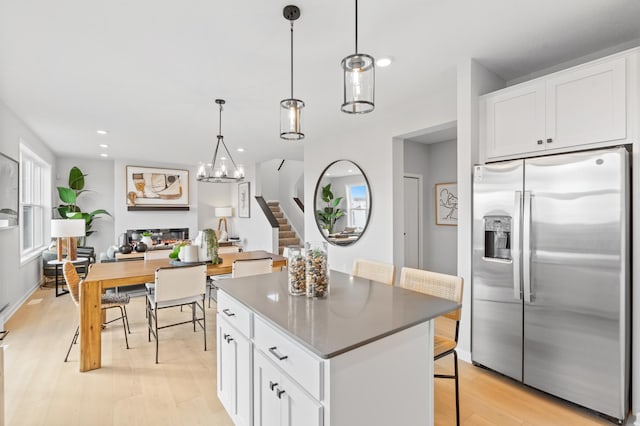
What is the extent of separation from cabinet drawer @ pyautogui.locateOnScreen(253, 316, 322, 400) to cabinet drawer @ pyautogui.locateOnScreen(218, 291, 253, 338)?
0.30ft

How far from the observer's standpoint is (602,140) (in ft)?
6.81

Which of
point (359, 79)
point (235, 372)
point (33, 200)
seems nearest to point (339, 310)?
point (235, 372)

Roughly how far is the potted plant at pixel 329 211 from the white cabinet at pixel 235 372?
10.3 ft

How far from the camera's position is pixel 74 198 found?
6.61 metres

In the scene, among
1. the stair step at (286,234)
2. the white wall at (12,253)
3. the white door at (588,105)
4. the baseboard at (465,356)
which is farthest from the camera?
the stair step at (286,234)

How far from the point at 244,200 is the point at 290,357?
7533 mm

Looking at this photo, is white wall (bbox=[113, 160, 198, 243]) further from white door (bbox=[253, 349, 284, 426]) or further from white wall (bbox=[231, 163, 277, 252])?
white door (bbox=[253, 349, 284, 426])

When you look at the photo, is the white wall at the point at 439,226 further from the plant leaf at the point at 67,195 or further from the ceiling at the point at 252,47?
the plant leaf at the point at 67,195

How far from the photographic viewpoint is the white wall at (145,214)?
748 cm

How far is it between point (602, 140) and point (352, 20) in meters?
1.84

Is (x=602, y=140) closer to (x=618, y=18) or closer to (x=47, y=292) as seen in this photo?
(x=618, y=18)

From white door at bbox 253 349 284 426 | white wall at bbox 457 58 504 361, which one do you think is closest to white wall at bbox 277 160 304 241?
white wall at bbox 457 58 504 361

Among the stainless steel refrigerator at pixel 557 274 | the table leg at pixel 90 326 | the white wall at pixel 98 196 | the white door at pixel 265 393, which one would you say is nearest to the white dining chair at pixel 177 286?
the table leg at pixel 90 326

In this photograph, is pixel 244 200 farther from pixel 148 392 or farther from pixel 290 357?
pixel 290 357
